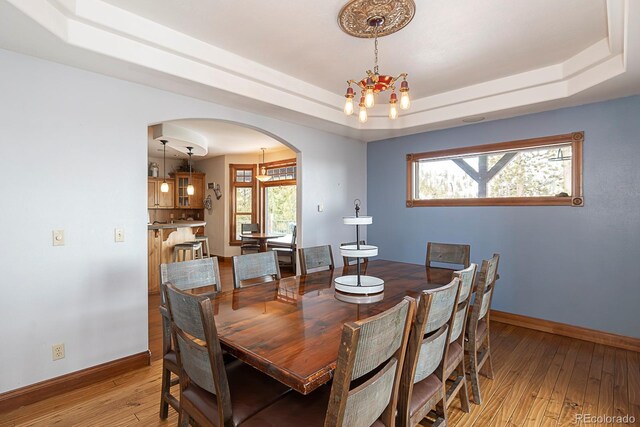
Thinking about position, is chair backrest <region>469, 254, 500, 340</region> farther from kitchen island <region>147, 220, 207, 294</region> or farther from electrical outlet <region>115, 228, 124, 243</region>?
kitchen island <region>147, 220, 207, 294</region>

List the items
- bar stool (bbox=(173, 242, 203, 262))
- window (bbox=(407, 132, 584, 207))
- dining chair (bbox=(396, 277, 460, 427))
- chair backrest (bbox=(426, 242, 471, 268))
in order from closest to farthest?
dining chair (bbox=(396, 277, 460, 427)) → chair backrest (bbox=(426, 242, 471, 268)) → window (bbox=(407, 132, 584, 207)) → bar stool (bbox=(173, 242, 203, 262))

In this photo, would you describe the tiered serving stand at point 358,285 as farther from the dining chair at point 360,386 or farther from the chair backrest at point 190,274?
the chair backrest at point 190,274

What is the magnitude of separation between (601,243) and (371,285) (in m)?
2.75

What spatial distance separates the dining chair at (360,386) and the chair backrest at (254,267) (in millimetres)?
1043

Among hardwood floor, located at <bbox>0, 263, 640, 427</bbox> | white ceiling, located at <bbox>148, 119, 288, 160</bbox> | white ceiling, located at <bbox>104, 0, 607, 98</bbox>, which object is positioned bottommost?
hardwood floor, located at <bbox>0, 263, 640, 427</bbox>

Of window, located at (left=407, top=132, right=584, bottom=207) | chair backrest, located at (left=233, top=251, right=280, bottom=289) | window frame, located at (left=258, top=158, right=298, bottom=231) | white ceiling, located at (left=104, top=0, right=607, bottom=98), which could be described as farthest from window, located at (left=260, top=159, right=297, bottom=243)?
chair backrest, located at (left=233, top=251, right=280, bottom=289)

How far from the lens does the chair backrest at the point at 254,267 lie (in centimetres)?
224

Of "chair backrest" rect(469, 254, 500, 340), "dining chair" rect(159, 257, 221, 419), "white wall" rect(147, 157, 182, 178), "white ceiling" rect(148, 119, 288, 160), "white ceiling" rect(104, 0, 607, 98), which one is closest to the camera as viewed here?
"dining chair" rect(159, 257, 221, 419)

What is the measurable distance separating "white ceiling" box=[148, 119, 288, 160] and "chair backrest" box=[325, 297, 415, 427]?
3939mm

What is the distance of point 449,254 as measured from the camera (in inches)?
121

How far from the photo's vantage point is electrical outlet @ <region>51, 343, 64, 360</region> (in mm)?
2240

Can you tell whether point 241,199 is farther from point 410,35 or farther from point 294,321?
point 294,321

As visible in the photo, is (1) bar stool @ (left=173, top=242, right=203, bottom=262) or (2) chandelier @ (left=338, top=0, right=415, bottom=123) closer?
(2) chandelier @ (left=338, top=0, right=415, bottom=123)

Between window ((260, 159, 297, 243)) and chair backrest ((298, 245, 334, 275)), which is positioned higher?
window ((260, 159, 297, 243))
